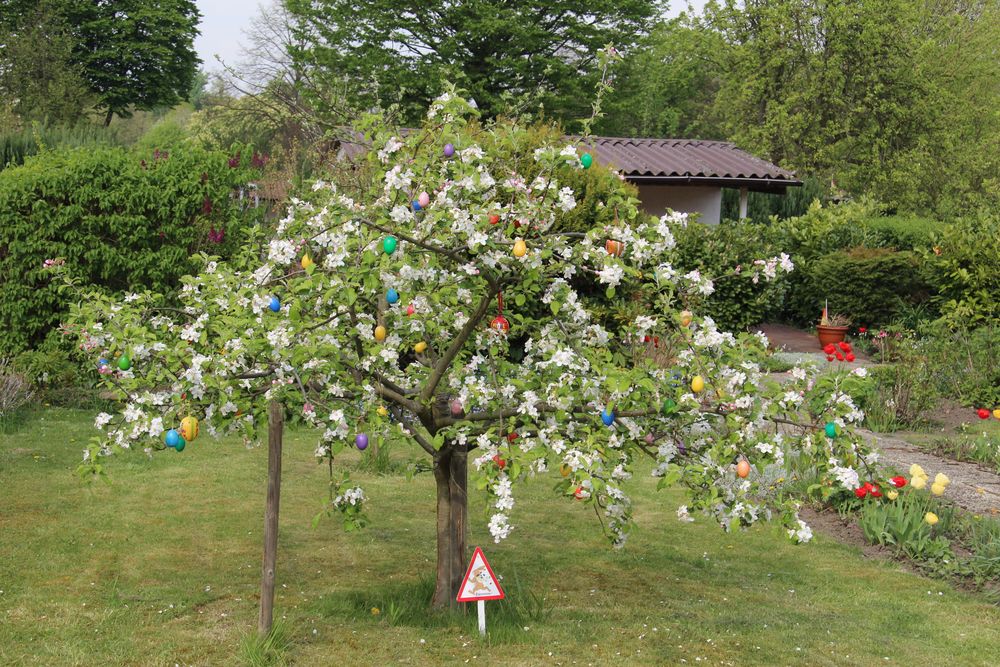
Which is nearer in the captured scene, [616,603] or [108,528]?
[616,603]

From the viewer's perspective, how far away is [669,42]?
34719 millimetres

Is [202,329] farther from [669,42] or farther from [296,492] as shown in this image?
[669,42]

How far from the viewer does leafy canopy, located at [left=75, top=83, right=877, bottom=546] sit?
4023 millimetres

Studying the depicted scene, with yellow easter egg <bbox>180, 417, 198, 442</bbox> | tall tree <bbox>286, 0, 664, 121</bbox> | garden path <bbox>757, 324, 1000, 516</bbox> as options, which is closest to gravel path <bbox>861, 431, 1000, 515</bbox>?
garden path <bbox>757, 324, 1000, 516</bbox>

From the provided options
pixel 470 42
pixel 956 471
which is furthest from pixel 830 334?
pixel 470 42

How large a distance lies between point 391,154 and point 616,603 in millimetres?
2769

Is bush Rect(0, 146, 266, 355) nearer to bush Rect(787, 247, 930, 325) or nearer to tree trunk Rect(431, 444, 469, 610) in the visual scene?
tree trunk Rect(431, 444, 469, 610)

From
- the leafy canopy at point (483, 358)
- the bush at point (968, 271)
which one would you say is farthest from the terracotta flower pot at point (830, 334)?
the leafy canopy at point (483, 358)

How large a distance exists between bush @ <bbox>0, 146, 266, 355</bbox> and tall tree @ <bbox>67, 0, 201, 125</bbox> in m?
28.4

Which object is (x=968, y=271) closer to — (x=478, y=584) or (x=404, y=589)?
(x=404, y=589)

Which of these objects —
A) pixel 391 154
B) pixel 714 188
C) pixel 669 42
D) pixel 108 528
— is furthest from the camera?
pixel 669 42

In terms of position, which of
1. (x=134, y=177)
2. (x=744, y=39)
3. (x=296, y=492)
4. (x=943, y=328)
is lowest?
(x=296, y=492)

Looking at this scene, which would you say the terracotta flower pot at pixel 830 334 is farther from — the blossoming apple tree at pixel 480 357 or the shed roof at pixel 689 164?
the blossoming apple tree at pixel 480 357

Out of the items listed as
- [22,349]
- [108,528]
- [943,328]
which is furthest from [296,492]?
[943,328]
